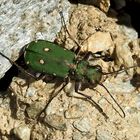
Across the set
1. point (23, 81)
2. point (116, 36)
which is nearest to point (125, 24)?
point (116, 36)

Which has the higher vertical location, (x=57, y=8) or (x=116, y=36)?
(x=57, y=8)

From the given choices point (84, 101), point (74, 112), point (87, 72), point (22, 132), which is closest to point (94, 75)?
point (87, 72)

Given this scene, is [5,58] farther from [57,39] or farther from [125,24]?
[125,24]

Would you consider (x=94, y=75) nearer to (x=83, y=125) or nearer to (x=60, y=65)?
(x=60, y=65)

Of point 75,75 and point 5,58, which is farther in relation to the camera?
point 75,75

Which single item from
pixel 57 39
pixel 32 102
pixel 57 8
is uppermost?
pixel 57 8

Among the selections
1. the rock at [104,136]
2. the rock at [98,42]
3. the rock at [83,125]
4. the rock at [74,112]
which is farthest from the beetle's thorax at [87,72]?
the rock at [104,136]

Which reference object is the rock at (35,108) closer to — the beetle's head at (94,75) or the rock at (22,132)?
the rock at (22,132)

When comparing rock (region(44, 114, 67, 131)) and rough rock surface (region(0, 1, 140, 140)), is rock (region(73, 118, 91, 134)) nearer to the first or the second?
rough rock surface (region(0, 1, 140, 140))
